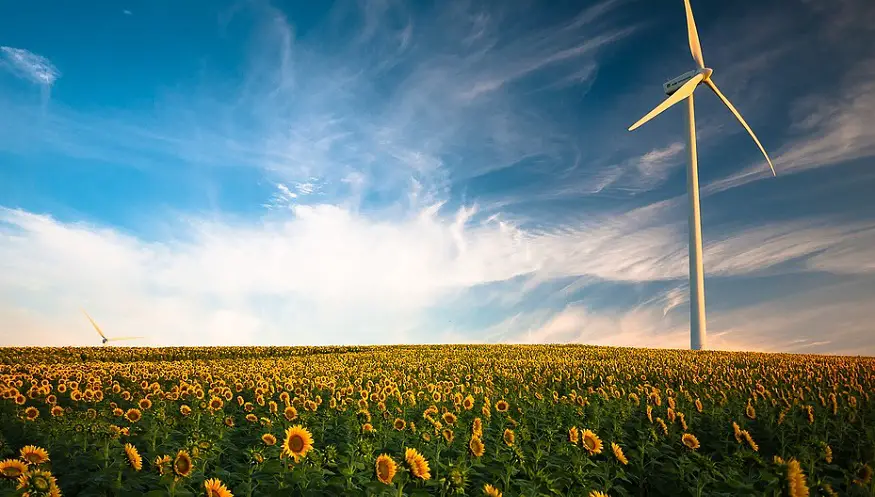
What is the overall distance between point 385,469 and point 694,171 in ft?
150

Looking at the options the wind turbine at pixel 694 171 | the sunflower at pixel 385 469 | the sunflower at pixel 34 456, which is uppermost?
the wind turbine at pixel 694 171

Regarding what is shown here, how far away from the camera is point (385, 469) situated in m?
4.80

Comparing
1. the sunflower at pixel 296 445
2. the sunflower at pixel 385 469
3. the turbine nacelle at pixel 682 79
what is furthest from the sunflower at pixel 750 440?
the turbine nacelle at pixel 682 79

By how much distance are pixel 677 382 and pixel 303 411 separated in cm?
1214

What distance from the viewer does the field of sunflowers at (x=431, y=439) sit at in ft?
18.6

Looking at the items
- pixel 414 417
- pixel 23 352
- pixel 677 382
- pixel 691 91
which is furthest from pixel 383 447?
pixel 691 91

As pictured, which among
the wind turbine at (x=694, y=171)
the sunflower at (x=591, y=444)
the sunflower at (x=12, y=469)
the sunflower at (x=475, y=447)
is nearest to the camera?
the sunflower at (x=12, y=469)

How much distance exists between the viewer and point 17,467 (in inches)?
199

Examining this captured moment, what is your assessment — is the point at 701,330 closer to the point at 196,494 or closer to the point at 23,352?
the point at 196,494

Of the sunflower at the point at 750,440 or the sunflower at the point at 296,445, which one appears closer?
the sunflower at the point at 296,445

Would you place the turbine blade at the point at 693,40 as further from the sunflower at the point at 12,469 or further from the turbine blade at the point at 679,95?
the sunflower at the point at 12,469

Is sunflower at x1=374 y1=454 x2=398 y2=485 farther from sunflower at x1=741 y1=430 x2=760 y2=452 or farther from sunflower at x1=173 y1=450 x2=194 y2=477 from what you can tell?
sunflower at x1=741 y1=430 x2=760 y2=452

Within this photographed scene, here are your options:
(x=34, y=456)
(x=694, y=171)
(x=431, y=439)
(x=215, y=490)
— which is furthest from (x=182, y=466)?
(x=694, y=171)

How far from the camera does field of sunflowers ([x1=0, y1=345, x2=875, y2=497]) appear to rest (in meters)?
5.66
